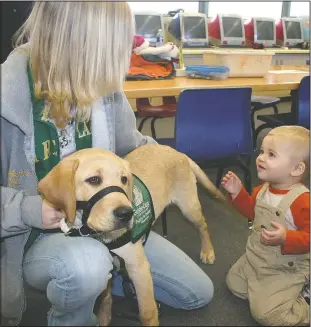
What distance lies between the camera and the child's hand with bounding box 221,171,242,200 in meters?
1.02

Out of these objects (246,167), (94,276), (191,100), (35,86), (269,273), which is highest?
(35,86)

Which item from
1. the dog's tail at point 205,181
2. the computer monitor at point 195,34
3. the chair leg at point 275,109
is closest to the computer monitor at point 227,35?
the computer monitor at point 195,34

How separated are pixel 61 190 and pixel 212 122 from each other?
0.92 meters

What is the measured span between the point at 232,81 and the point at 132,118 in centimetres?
106

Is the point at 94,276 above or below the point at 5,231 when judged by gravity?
below

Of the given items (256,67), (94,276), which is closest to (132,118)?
(94,276)

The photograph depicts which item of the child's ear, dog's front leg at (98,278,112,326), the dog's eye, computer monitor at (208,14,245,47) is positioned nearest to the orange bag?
the child's ear

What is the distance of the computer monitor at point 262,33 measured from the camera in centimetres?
437

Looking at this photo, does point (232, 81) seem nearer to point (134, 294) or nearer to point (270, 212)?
point (270, 212)

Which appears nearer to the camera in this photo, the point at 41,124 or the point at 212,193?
the point at 41,124

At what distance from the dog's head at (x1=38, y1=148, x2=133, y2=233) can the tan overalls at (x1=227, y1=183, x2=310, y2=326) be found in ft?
0.99

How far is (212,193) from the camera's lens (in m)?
1.17

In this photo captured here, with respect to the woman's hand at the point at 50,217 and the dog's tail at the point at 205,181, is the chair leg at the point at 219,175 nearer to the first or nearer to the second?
the dog's tail at the point at 205,181

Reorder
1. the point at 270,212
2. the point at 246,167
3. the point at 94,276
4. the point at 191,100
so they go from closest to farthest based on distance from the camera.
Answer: the point at 94,276 < the point at 270,212 < the point at 246,167 < the point at 191,100
